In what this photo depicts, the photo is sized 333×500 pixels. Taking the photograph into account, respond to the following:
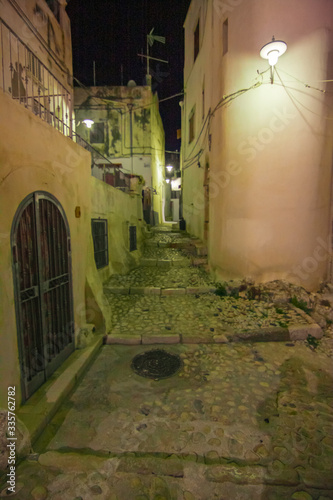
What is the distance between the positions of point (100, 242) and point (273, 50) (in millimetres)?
6930

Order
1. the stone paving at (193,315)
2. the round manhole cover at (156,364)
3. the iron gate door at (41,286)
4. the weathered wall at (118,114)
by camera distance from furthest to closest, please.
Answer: the weathered wall at (118,114) → the stone paving at (193,315) → the round manhole cover at (156,364) → the iron gate door at (41,286)

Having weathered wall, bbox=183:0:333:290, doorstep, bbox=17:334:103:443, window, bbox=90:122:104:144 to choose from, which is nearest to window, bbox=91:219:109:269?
doorstep, bbox=17:334:103:443

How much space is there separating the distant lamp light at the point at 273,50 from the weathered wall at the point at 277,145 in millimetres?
488

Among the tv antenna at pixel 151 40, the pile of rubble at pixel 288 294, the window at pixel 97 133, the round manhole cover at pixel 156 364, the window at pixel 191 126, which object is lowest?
the round manhole cover at pixel 156 364

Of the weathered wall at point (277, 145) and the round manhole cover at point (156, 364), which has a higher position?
the weathered wall at point (277, 145)

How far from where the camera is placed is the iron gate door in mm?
3098

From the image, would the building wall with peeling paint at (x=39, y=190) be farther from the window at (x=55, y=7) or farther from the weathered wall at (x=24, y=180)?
the window at (x=55, y=7)

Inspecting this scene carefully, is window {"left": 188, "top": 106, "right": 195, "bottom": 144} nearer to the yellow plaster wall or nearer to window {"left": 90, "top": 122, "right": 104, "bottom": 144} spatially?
the yellow plaster wall

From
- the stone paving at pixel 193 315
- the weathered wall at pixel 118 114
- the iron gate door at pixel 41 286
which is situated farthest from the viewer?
the weathered wall at pixel 118 114

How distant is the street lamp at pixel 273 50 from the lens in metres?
5.85

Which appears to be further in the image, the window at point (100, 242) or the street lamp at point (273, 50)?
the window at point (100, 242)

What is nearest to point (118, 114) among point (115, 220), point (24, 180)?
point (115, 220)

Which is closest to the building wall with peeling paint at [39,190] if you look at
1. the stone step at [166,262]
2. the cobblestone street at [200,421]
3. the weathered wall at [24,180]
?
the weathered wall at [24,180]

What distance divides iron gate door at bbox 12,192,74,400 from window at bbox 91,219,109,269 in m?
3.34
